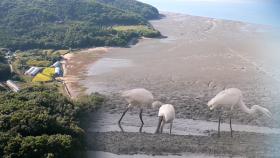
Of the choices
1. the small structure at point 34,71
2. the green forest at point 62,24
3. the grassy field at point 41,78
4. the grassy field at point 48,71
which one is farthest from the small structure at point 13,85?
the green forest at point 62,24

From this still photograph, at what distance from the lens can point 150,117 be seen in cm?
1434

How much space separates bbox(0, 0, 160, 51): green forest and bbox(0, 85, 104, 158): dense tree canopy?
69.4 ft

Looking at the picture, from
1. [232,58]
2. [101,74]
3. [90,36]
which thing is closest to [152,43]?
[90,36]

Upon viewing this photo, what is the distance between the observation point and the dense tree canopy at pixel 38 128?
884cm

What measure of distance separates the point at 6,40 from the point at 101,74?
16.6 meters

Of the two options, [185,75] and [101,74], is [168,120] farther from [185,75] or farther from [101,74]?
[101,74]

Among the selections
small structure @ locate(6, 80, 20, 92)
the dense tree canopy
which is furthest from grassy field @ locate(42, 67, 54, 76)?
the dense tree canopy

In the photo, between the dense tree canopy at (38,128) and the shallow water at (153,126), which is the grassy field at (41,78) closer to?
the dense tree canopy at (38,128)

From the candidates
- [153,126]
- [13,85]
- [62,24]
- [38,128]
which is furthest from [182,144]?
[62,24]

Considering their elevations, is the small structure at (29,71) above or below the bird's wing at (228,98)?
below

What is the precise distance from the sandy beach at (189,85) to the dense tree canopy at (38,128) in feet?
3.40

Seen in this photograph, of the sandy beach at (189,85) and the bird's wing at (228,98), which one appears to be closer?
the sandy beach at (189,85)

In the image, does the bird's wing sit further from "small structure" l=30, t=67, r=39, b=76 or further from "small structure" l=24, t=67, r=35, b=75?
"small structure" l=24, t=67, r=35, b=75

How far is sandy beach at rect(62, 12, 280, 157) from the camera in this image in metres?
10.7
